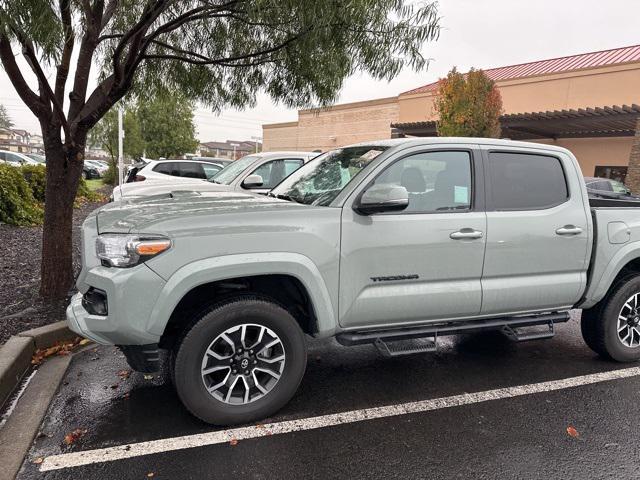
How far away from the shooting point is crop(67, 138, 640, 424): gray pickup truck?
9.62 feet

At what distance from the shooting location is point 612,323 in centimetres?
428

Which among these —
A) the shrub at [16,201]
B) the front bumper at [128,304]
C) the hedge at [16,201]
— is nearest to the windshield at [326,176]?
the front bumper at [128,304]

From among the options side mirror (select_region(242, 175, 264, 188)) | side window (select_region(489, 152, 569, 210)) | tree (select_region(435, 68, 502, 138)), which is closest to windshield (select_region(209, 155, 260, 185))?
side mirror (select_region(242, 175, 264, 188))

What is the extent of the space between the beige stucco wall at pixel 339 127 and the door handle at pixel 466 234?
70.9 ft

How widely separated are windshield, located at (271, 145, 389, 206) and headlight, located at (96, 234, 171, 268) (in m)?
1.21

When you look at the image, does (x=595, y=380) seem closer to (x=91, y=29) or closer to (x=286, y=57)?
(x=286, y=57)

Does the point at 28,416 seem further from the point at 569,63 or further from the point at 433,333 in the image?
the point at 569,63

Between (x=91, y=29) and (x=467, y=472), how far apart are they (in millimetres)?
4896

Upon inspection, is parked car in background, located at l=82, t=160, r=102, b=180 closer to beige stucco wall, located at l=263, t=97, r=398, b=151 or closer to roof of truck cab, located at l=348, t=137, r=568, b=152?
beige stucco wall, located at l=263, t=97, r=398, b=151

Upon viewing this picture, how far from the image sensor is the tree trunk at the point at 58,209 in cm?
490

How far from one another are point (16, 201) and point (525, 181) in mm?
9625

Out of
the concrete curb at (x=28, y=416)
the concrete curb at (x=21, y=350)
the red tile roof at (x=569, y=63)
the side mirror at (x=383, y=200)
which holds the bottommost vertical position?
the concrete curb at (x=28, y=416)

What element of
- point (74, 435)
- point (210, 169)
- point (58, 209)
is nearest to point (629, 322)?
point (74, 435)

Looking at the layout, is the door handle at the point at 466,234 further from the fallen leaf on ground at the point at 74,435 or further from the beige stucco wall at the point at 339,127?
the beige stucco wall at the point at 339,127
